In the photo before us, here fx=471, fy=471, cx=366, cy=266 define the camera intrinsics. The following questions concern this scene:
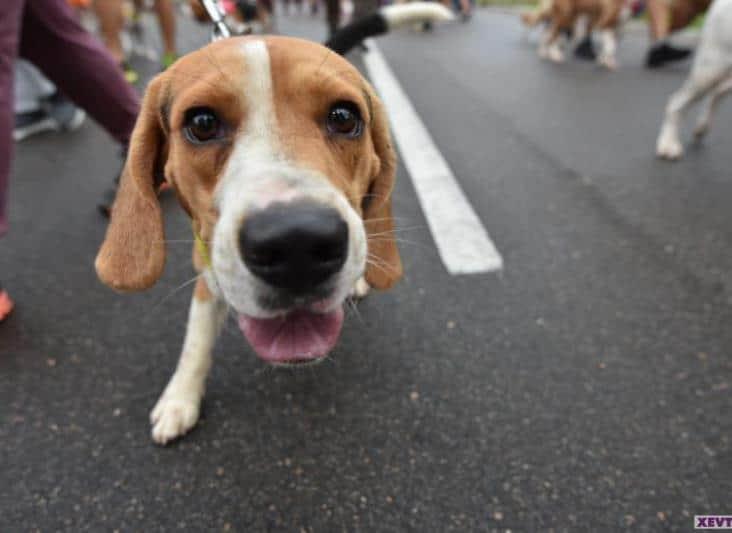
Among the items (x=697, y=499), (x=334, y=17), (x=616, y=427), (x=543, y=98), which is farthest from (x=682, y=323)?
(x=334, y=17)

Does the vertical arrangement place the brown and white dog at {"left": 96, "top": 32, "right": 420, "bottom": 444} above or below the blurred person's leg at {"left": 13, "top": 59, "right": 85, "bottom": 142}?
above

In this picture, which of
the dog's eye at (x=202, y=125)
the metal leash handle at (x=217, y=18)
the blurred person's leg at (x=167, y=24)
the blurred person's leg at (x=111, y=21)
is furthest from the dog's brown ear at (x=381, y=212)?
the blurred person's leg at (x=111, y=21)

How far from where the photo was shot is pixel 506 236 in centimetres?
305

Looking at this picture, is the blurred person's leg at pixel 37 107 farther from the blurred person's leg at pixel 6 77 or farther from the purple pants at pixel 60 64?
the blurred person's leg at pixel 6 77

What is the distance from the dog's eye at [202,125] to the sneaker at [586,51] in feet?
31.6

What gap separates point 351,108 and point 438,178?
231cm

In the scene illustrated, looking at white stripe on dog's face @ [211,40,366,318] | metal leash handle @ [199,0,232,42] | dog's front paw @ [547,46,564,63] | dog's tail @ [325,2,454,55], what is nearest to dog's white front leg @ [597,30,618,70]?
dog's front paw @ [547,46,564,63]

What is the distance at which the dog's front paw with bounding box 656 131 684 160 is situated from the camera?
4187 mm

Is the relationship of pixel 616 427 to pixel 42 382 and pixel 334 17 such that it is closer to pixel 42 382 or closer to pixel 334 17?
pixel 42 382

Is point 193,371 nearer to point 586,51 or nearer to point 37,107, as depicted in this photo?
point 37,107

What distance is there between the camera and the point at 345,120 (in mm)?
1570

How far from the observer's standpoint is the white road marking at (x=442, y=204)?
2.81 meters

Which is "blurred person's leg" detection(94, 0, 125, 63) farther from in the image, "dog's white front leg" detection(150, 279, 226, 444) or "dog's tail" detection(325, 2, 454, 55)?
"dog's white front leg" detection(150, 279, 226, 444)

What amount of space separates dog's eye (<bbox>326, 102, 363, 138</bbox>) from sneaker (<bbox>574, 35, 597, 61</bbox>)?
30.5 ft
